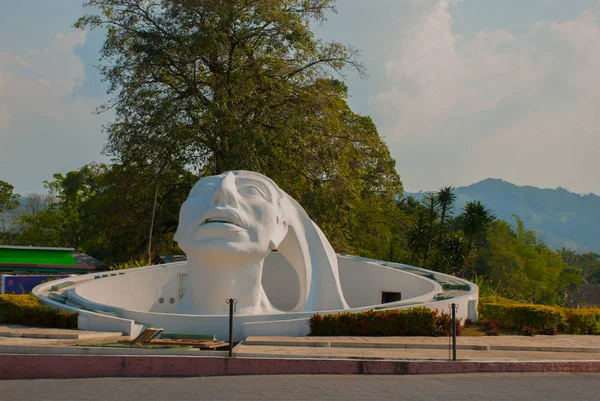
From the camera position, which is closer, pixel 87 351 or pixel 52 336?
pixel 87 351

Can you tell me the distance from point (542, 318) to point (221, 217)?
8002 millimetres

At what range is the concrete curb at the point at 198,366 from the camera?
33.5ft

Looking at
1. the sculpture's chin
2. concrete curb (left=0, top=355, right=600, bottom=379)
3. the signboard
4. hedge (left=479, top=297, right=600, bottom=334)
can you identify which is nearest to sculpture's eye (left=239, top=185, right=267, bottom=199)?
the sculpture's chin

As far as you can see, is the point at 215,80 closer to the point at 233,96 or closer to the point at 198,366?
the point at 233,96

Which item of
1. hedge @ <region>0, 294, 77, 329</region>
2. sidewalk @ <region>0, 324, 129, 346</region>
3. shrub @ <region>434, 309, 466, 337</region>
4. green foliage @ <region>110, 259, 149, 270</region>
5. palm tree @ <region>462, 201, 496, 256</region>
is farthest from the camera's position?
palm tree @ <region>462, 201, 496, 256</region>

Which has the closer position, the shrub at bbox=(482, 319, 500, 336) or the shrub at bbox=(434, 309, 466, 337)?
the shrub at bbox=(434, 309, 466, 337)

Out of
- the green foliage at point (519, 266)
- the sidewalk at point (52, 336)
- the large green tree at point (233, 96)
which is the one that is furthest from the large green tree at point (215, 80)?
the green foliage at point (519, 266)

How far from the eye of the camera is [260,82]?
26875 millimetres

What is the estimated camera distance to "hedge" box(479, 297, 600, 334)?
1535 cm

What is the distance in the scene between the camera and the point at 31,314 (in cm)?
1406

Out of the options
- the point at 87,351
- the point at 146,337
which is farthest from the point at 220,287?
the point at 87,351

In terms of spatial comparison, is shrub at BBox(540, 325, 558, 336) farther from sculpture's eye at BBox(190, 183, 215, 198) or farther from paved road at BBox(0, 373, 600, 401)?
sculpture's eye at BBox(190, 183, 215, 198)

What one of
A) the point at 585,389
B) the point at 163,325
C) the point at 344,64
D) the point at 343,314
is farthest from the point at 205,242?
the point at 344,64

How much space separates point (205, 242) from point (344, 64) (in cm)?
1529
